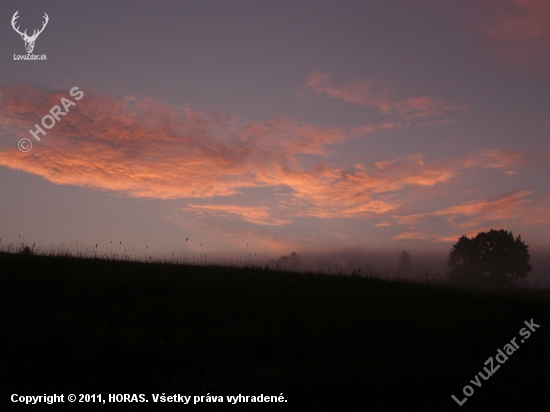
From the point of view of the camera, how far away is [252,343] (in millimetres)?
7906

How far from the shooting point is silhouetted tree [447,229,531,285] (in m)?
56.4

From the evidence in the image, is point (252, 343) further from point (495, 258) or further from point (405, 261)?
point (405, 261)

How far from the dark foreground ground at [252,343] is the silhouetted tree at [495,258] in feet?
166

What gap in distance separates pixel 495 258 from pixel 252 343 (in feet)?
201

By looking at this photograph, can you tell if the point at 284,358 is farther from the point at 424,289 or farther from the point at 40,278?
the point at 424,289

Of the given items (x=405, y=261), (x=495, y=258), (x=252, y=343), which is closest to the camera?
(x=252, y=343)

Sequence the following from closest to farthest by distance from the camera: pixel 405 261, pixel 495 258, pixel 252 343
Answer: pixel 252 343 < pixel 495 258 < pixel 405 261

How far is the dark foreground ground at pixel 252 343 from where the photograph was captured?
6152 millimetres

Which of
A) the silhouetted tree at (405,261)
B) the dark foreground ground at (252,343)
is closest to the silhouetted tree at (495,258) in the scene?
the silhouetted tree at (405,261)

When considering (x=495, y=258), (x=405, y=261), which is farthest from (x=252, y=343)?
(x=405, y=261)

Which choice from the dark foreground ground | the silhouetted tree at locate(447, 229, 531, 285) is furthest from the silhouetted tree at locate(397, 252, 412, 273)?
the dark foreground ground

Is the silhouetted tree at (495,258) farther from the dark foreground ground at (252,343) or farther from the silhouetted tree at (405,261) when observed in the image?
the dark foreground ground at (252,343)

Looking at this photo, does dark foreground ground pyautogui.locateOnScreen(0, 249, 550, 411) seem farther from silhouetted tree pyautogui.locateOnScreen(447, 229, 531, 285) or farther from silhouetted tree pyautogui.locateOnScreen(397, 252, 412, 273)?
silhouetted tree pyautogui.locateOnScreen(397, 252, 412, 273)

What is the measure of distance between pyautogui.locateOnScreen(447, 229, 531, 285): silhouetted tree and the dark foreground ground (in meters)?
50.7
